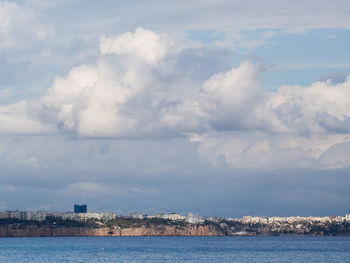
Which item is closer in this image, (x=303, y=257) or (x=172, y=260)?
(x=172, y=260)

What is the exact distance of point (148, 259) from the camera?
164500 millimetres

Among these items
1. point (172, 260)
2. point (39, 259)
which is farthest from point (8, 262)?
point (172, 260)

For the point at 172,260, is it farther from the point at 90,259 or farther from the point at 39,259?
the point at 39,259

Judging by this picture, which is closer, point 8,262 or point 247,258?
point 8,262

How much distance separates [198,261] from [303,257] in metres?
29.6

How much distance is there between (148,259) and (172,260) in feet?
23.6

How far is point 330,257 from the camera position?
169625 millimetres

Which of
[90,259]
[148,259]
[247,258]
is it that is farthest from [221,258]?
[90,259]

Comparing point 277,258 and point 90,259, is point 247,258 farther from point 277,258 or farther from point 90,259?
point 90,259

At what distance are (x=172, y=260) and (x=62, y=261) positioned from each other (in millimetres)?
26175

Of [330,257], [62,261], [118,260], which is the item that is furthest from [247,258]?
[62,261]

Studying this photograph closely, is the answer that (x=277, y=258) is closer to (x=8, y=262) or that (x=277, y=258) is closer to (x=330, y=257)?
(x=330, y=257)

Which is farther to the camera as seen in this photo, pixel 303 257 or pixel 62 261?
pixel 303 257

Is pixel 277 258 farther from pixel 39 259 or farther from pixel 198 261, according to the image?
pixel 39 259
